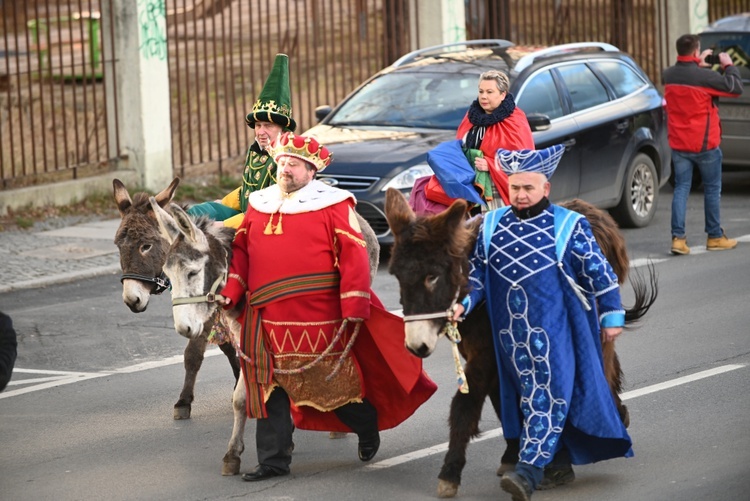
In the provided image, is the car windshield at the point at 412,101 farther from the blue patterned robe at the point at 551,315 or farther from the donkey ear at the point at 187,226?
the blue patterned robe at the point at 551,315

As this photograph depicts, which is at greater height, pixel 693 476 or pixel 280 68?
pixel 280 68

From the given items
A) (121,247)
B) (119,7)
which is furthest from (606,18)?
(121,247)

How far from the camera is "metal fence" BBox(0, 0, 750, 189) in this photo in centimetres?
1656

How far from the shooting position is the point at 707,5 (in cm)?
2634

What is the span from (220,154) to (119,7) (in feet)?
7.78

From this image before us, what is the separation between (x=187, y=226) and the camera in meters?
6.89

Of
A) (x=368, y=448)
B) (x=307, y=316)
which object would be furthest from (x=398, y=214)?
(x=368, y=448)

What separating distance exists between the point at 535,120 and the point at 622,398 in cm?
504

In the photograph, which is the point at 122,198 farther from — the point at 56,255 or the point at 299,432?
the point at 56,255

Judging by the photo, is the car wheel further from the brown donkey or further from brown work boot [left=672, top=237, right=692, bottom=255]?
the brown donkey

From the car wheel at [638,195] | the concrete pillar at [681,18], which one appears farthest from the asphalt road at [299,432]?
the concrete pillar at [681,18]

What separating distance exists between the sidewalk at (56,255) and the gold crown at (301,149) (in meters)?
6.38

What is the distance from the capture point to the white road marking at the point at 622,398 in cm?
736

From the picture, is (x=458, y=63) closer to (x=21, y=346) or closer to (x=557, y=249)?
(x=21, y=346)
